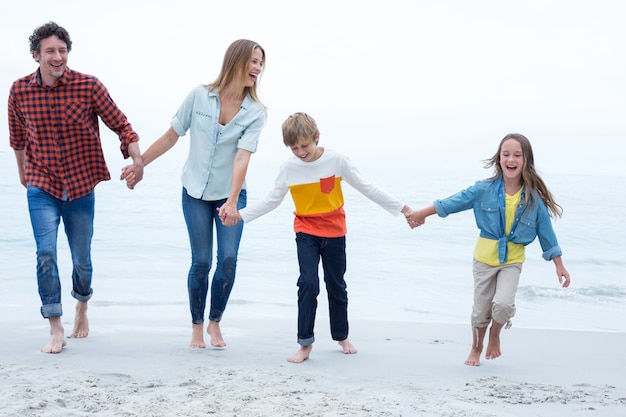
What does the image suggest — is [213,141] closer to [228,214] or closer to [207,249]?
[228,214]

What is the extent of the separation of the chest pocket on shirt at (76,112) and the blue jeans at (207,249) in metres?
0.81

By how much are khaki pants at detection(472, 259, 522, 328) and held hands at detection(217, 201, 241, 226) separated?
1563 millimetres

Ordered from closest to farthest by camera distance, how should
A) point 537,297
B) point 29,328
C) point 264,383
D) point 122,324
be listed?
point 264,383 → point 29,328 → point 122,324 → point 537,297

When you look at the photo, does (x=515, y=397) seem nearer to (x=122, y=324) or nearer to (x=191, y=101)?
(x=191, y=101)

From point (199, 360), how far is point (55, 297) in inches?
39.5

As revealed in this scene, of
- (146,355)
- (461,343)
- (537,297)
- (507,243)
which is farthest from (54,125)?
(537,297)

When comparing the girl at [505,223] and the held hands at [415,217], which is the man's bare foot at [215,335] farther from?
the girl at [505,223]

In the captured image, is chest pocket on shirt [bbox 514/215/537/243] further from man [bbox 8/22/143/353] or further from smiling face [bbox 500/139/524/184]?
man [bbox 8/22/143/353]

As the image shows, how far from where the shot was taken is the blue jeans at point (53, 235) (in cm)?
467

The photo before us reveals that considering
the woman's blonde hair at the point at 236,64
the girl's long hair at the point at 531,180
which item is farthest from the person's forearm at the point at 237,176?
the girl's long hair at the point at 531,180

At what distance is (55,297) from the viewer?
15.5 ft

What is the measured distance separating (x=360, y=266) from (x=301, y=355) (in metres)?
7.64

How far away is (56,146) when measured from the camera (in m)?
4.75

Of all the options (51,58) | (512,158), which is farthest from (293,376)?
(51,58)
